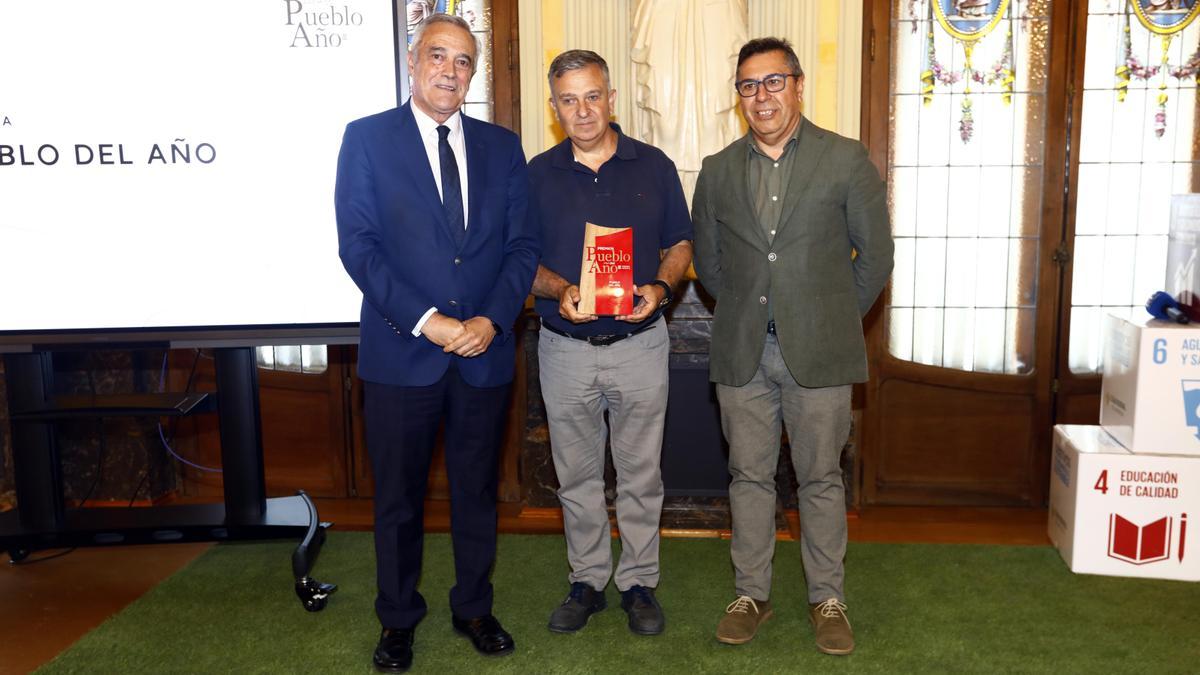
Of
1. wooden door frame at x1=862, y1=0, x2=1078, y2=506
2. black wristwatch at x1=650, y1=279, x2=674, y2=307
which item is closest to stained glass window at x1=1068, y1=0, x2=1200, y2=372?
wooden door frame at x1=862, y1=0, x2=1078, y2=506

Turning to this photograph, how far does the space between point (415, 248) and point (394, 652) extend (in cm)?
108

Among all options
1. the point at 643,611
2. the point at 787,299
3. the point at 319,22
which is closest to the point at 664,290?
the point at 787,299

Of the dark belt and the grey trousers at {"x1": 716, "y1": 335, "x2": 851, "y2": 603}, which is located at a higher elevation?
the dark belt

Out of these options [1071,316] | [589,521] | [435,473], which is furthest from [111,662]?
[1071,316]

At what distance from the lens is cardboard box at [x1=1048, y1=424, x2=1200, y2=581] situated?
3176mm

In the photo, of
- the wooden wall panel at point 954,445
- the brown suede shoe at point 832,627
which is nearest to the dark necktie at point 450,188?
the brown suede shoe at point 832,627

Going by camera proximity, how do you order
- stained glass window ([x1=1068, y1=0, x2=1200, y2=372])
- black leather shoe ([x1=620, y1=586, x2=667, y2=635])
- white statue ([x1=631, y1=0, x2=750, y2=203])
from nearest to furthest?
black leather shoe ([x1=620, y1=586, x2=667, y2=635]) → white statue ([x1=631, y1=0, x2=750, y2=203]) → stained glass window ([x1=1068, y1=0, x2=1200, y2=372])

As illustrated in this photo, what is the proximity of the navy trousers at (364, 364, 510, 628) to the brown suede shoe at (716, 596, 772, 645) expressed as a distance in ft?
2.23

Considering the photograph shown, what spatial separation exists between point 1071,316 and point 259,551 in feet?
11.4

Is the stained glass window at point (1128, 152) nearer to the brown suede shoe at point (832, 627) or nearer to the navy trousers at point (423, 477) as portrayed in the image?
the brown suede shoe at point (832, 627)

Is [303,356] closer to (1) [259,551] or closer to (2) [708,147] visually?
(1) [259,551]

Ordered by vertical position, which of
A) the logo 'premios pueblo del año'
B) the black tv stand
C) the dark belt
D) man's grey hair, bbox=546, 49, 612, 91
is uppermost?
the logo 'premios pueblo del año'

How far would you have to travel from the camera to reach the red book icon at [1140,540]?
126 inches

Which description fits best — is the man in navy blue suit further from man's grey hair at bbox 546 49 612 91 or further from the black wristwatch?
the black wristwatch
